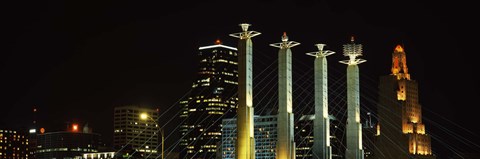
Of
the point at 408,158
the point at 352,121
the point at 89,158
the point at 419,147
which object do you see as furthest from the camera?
the point at 89,158

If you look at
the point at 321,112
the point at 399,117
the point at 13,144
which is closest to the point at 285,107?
the point at 321,112

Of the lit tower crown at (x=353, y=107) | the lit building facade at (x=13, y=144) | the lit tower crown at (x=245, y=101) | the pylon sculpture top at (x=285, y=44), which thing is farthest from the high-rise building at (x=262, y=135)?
the lit tower crown at (x=245, y=101)

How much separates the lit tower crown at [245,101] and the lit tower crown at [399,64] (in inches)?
4092

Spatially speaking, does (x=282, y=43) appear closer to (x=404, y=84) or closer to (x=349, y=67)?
(x=349, y=67)

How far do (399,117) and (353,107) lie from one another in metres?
83.8

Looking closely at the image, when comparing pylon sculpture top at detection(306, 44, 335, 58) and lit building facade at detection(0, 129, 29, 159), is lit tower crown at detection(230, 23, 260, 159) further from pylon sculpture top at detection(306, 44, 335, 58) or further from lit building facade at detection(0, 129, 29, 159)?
lit building facade at detection(0, 129, 29, 159)

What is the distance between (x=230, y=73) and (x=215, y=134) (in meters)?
14.5

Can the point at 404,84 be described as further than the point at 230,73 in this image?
No

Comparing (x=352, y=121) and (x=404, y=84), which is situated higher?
(x=404, y=84)

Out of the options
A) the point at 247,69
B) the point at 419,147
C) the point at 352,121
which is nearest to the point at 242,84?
the point at 247,69

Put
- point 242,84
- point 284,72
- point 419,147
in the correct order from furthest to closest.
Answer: point 419,147 → point 284,72 → point 242,84

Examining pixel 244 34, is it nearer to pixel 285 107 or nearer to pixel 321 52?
pixel 285 107

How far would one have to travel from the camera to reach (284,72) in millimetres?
62438

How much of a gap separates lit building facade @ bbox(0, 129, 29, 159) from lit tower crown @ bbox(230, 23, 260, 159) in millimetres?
136257
